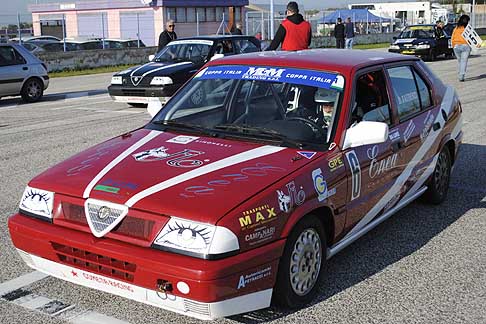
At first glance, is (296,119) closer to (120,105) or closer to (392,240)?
(392,240)

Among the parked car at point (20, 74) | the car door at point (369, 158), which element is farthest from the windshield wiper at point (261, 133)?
the parked car at point (20, 74)

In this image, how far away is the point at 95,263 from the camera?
3590 mm

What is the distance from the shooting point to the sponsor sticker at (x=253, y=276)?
3.42 m

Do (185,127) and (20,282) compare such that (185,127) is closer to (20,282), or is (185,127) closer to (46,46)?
(20,282)

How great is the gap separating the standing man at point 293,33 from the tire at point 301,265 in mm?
7993

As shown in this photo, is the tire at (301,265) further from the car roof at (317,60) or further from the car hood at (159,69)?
the car hood at (159,69)

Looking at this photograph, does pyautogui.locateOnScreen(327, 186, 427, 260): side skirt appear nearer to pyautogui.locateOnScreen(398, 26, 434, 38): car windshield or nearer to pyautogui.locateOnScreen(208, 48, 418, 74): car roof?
pyautogui.locateOnScreen(208, 48, 418, 74): car roof

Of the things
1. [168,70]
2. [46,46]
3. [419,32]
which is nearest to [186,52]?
[168,70]

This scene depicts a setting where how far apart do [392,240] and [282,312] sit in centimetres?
173

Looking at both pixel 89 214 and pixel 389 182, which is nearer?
pixel 89 214

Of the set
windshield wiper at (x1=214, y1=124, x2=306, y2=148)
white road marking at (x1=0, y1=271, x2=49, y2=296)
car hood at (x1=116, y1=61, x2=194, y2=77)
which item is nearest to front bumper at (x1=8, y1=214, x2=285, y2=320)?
white road marking at (x1=0, y1=271, x2=49, y2=296)

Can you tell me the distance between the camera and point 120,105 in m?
14.6

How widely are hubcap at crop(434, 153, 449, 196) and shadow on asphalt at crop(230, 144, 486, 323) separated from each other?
186mm

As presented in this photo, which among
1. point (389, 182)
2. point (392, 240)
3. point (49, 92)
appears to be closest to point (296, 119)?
point (389, 182)
